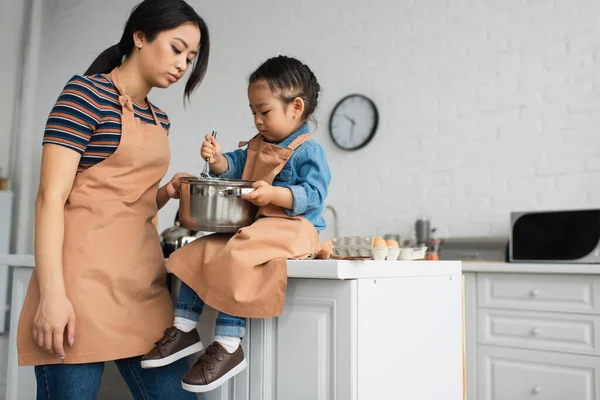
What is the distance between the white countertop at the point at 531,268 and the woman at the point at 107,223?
182 centimetres

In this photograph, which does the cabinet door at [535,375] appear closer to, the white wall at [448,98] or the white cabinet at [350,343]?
the white wall at [448,98]

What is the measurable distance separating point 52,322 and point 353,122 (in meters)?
3.01

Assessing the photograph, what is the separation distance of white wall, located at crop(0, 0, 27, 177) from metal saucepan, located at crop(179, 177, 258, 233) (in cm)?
515

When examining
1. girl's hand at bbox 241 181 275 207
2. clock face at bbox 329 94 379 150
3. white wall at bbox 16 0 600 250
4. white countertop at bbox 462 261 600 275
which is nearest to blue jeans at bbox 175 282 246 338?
girl's hand at bbox 241 181 275 207

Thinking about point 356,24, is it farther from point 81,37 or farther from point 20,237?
point 20,237

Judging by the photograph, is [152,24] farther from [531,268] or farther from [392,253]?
[531,268]

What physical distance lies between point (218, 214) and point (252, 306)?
0.21 m

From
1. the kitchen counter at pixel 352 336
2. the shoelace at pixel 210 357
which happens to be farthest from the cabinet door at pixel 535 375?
the shoelace at pixel 210 357

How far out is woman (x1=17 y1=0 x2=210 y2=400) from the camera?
46.7 inches

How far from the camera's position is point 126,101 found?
1304 mm

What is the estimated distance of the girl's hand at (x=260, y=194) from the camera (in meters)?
1.23

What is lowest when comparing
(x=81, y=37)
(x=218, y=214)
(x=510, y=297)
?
(x=510, y=297)

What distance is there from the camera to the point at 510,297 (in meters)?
2.79

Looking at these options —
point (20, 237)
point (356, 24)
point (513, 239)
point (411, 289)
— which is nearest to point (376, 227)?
point (513, 239)
